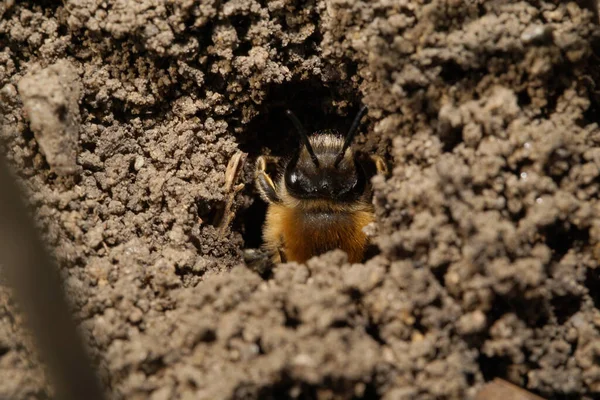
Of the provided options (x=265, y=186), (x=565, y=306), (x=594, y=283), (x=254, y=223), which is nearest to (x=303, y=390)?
(x=565, y=306)

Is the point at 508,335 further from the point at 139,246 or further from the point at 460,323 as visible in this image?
the point at 139,246

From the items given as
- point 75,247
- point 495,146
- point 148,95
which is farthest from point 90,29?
point 495,146

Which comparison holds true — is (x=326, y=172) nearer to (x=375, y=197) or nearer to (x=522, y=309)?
(x=375, y=197)

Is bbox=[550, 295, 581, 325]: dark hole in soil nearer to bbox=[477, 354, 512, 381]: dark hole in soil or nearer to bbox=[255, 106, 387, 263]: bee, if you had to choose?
bbox=[477, 354, 512, 381]: dark hole in soil

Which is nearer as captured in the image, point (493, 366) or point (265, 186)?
point (493, 366)

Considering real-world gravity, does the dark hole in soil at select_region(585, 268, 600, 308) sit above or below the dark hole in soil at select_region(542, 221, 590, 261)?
below

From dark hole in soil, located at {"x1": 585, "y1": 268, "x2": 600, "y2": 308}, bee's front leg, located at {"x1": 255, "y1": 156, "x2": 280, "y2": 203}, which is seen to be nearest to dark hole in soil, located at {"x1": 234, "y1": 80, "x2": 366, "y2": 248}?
bee's front leg, located at {"x1": 255, "y1": 156, "x2": 280, "y2": 203}
